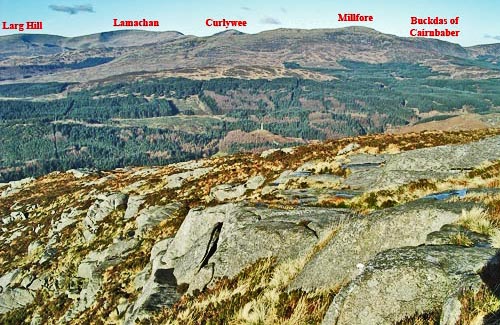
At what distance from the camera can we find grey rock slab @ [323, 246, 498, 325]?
806 centimetres

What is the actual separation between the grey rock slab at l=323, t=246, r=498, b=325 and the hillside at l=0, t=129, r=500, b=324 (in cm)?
2

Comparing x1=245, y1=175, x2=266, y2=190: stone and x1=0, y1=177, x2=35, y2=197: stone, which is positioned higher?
x1=245, y1=175, x2=266, y2=190: stone

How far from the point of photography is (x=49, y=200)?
74.6m

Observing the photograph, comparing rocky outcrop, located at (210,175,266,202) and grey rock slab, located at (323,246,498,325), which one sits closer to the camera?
grey rock slab, located at (323,246,498,325)

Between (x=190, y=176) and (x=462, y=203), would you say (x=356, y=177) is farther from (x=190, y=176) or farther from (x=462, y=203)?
(x=190, y=176)

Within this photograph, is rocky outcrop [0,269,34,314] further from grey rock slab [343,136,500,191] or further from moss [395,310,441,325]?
moss [395,310,441,325]

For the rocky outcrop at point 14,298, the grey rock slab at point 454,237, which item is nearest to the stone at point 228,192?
the rocky outcrop at point 14,298

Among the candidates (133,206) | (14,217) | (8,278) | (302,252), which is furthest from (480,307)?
(14,217)

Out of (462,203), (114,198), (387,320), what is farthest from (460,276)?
(114,198)

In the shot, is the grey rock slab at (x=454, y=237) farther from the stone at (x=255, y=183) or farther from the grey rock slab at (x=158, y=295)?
the stone at (x=255, y=183)

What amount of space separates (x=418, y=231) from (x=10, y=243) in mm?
61881

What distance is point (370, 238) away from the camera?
11.5 m

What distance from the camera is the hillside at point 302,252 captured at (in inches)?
327

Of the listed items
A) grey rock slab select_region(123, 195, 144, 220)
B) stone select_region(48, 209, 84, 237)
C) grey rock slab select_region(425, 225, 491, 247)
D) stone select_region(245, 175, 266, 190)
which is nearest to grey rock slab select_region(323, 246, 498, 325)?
grey rock slab select_region(425, 225, 491, 247)
